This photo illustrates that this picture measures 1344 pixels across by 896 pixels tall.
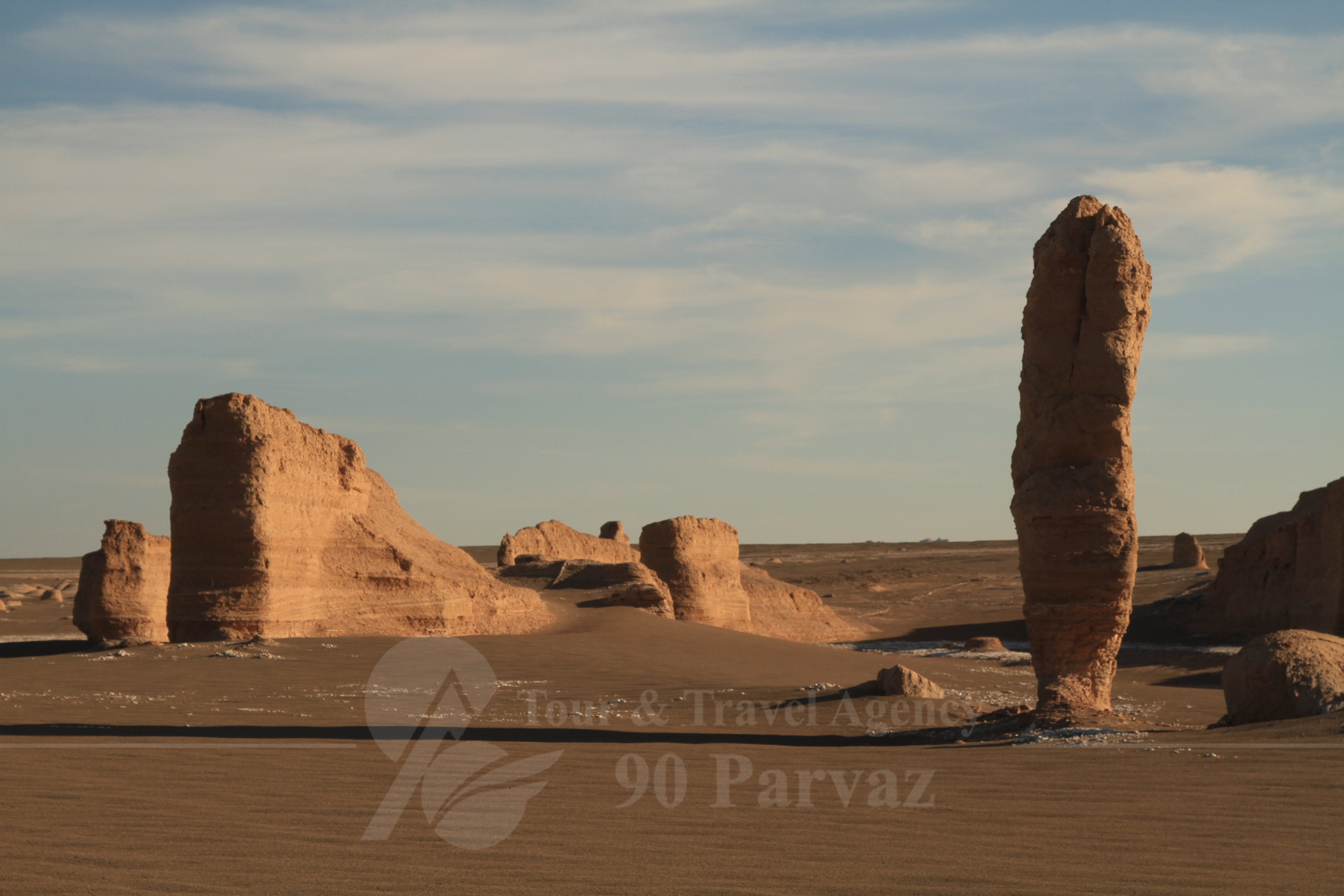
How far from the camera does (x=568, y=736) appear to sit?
1101 centimetres

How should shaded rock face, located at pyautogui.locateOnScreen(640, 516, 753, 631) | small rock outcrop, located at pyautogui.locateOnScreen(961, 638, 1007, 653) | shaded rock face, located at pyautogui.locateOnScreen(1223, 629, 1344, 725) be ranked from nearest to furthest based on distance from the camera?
shaded rock face, located at pyautogui.locateOnScreen(1223, 629, 1344, 725) < small rock outcrop, located at pyautogui.locateOnScreen(961, 638, 1007, 653) < shaded rock face, located at pyautogui.locateOnScreen(640, 516, 753, 631)

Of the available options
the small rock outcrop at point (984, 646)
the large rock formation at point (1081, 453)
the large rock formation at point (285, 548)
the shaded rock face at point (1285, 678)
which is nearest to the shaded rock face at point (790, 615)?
the small rock outcrop at point (984, 646)

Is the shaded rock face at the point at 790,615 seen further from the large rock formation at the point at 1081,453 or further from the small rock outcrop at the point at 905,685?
the large rock formation at the point at 1081,453

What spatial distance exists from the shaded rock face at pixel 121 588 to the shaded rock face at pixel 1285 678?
2036 cm

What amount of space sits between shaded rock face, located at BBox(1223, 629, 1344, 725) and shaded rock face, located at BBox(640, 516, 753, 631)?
1790cm

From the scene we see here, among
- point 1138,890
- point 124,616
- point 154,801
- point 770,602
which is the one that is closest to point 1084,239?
point 1138,890

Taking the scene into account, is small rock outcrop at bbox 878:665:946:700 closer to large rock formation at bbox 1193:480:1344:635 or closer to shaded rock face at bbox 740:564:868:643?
large rock formation at bbox 1193:480:1344:635

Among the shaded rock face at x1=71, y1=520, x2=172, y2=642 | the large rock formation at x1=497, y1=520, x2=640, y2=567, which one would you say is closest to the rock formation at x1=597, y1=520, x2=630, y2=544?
the large rock formation at x1=497, y1=520, x2=640, y2=567

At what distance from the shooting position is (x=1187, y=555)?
145ft

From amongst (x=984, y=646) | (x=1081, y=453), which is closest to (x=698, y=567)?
(x=984, y=646)

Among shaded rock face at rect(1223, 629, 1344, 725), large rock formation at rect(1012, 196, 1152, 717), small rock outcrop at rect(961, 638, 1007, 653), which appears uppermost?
large rock formation at rect(1012, 196, 1152, 717)

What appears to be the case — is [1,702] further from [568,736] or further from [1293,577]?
[1293,577]

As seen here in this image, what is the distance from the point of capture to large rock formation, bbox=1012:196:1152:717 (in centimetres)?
1169

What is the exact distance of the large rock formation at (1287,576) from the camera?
23.3 metres
